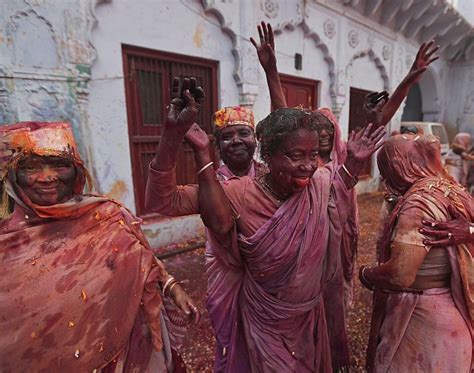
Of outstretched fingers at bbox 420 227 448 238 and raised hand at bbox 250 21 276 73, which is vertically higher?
raised hand at bbox 250 21 276 73

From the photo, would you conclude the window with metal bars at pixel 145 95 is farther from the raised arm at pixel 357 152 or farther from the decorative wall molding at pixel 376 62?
the decorative wall molding at pixel 376 62

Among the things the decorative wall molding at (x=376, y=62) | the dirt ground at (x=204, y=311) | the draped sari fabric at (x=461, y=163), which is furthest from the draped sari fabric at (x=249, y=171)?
the decorative wall molding at (x=376, y=62)

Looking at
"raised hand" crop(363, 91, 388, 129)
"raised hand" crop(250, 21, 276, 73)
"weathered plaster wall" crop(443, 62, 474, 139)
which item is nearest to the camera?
"raised hand" crop(363, 91, 388, 129)

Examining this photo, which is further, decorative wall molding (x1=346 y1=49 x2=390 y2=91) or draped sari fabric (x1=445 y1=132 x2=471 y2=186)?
decorative wall molding (x1=346 y1=49 x2=390 y2=91)

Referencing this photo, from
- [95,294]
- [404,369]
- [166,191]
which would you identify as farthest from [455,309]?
[95,294]

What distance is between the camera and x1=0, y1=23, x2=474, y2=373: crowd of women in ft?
4.09

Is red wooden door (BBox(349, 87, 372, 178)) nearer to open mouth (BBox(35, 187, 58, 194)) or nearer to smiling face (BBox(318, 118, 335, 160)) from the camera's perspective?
smiling face (BBox(318, 118, 335, 160))

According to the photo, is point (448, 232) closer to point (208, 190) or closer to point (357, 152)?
point (357, 152)

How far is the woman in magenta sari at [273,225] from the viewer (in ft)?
4.22

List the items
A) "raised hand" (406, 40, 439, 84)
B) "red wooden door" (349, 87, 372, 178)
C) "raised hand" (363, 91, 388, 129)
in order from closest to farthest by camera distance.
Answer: "raised hand" (363, 91, 388, 129), "raised hand" (406, 40, 439, 84), "red wooden door" (349, 87, 372, 178)

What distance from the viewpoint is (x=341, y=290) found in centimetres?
220

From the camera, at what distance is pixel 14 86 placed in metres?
3.27

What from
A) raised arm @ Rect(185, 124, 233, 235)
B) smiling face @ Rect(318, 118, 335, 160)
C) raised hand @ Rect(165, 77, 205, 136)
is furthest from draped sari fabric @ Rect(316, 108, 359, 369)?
raised hand @ Rect(165, 77, 205, 136)

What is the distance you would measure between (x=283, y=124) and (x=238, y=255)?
647mm
